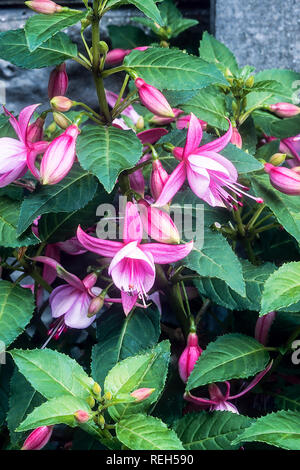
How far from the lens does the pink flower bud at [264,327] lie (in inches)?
44.7

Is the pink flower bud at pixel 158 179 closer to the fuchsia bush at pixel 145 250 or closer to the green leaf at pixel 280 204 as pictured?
the fuchsia bush at pixel 145 250

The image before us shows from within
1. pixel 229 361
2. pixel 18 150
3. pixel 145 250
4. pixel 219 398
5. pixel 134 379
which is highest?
pixel 18 150

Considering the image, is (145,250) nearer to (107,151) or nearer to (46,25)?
(107,151)

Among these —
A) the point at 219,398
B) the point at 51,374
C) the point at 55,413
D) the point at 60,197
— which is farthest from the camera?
the point at 219,398

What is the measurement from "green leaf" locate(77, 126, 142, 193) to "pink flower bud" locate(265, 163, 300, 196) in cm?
26

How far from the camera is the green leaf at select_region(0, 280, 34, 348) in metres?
1.01

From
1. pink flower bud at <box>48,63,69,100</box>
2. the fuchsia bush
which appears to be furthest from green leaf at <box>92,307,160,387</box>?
pink flower bud at <box>48,63,69,100</box>

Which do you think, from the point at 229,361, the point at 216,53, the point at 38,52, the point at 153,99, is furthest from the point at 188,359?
the point at 216,53

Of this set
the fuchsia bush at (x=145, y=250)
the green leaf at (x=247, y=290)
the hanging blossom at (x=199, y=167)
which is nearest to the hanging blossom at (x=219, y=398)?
the fuchsia bush at (x=145, y=250)

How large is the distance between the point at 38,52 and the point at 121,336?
1.75ft

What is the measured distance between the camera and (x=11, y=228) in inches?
41.2

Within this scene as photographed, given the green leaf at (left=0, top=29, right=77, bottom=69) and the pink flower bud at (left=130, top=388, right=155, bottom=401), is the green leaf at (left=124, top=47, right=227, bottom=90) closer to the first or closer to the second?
the green leaf at (left=0, top=29, right=77, bottom=69)
